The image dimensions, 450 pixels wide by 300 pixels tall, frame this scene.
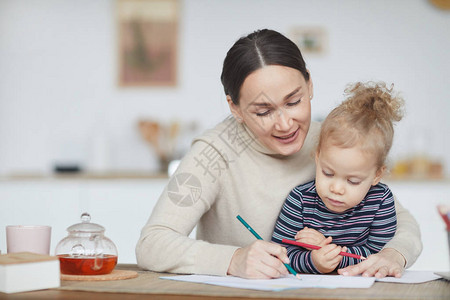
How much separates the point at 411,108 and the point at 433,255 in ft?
3.72

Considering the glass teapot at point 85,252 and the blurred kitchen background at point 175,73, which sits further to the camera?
the blurred kitchen background at point 175,73

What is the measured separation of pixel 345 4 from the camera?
4059 mm

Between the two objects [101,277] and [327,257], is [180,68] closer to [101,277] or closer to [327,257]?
[327,257]

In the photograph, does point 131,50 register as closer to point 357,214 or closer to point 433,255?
point 433,255

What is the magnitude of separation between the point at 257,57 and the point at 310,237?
0.53 metres

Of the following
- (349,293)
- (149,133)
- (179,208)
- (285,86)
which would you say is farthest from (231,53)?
(149,133)

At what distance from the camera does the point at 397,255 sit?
1.50 metres

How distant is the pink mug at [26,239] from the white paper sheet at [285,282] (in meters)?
0.32

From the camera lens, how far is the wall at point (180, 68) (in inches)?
158

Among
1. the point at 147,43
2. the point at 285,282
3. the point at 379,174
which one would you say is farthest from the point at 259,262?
the point at 147,43

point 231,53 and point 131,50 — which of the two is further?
point 131,50

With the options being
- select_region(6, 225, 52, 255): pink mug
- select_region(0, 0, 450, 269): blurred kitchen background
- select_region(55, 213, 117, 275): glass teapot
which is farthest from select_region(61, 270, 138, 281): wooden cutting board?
select_region(0, 0, 450, 269): blurred kitchen background

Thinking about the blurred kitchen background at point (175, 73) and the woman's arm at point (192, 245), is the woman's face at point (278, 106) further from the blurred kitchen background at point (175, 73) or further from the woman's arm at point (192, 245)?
the blurred kitchen background at point (175, 73)

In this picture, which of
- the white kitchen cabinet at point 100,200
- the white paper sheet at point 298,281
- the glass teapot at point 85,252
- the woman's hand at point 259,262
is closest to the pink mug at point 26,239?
the glass teapot at point 85,252
